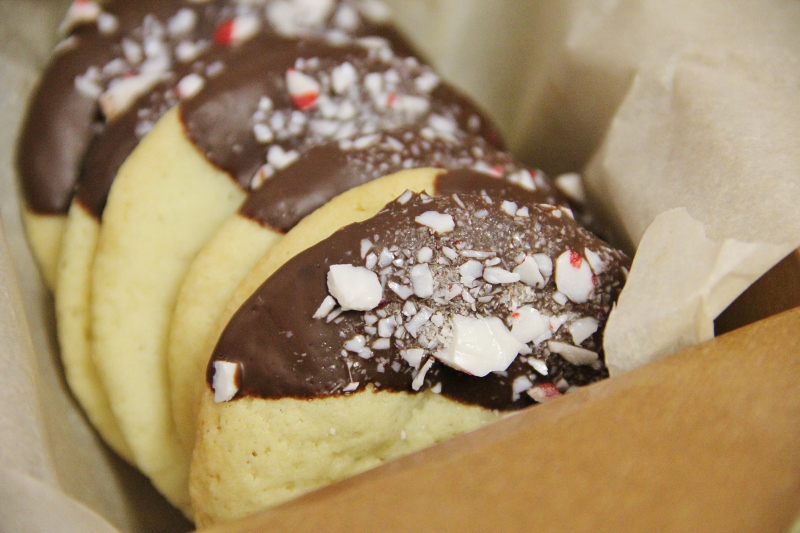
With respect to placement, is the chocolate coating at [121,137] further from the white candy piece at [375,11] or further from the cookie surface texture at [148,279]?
the white candy piece at [375,11]

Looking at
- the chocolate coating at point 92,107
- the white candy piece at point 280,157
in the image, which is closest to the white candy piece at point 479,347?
the white candy piece at point 280,157

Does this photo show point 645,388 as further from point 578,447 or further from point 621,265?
point 621,265

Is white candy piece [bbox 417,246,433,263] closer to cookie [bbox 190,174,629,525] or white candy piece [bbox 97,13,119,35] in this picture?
cookie [bbox 190,174,629,525]

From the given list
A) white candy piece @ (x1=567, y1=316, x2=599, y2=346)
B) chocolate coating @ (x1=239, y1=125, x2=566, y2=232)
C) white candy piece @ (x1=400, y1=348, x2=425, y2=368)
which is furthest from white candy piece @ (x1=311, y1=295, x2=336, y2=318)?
white candy piece @ (x1=567, y1=316, x2=599, y2=346)

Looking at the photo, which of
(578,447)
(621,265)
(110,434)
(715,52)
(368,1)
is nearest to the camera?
(578,447)

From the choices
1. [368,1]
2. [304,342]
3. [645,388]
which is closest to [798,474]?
[645,388]

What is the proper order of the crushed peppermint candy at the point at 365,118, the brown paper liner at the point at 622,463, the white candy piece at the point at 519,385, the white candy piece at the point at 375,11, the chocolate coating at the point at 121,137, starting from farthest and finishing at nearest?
1. the white candy piece at the point at 375,11
2. the chocolate coating at the point at 121,137
3. the crushed peppermint candy at the point at 365,118
4. the white candy piece at the point at 519,385
5. the brown paper liner at the point at 622,463

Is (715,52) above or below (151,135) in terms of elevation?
above

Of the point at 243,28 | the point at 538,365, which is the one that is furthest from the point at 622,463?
the point at 243,28
